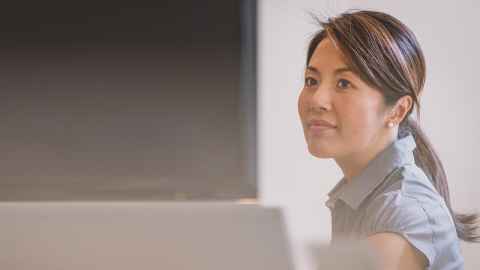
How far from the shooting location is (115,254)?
142 cm

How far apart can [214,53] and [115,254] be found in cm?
65

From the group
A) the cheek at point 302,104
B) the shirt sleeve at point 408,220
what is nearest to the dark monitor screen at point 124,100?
the cheek at point 302,104

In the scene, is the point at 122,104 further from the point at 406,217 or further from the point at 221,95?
the point at 406,217

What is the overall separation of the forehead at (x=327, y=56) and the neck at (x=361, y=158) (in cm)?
24

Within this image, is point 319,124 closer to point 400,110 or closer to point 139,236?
point 400,110

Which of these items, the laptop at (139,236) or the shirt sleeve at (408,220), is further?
the laptop at (139,236)

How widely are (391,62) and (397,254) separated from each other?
0.51 m

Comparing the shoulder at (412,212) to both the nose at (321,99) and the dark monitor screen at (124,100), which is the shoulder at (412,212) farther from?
the dark monitor screen at (124,100)

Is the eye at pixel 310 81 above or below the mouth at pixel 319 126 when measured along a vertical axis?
above

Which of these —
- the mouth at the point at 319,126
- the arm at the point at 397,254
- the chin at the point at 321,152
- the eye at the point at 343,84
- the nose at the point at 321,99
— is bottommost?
the arm at the point at 397,254

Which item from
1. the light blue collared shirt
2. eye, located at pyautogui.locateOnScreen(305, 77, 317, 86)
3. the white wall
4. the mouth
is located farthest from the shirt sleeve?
eye, located at pyautogui.locateOnScreen(305, 77, 317, 86)

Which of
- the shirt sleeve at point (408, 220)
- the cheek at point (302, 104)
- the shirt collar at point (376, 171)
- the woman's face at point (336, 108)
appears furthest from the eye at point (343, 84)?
the shirt sleeve at point (408, 220)

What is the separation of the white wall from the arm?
0.15m

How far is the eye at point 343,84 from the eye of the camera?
4.40ft
